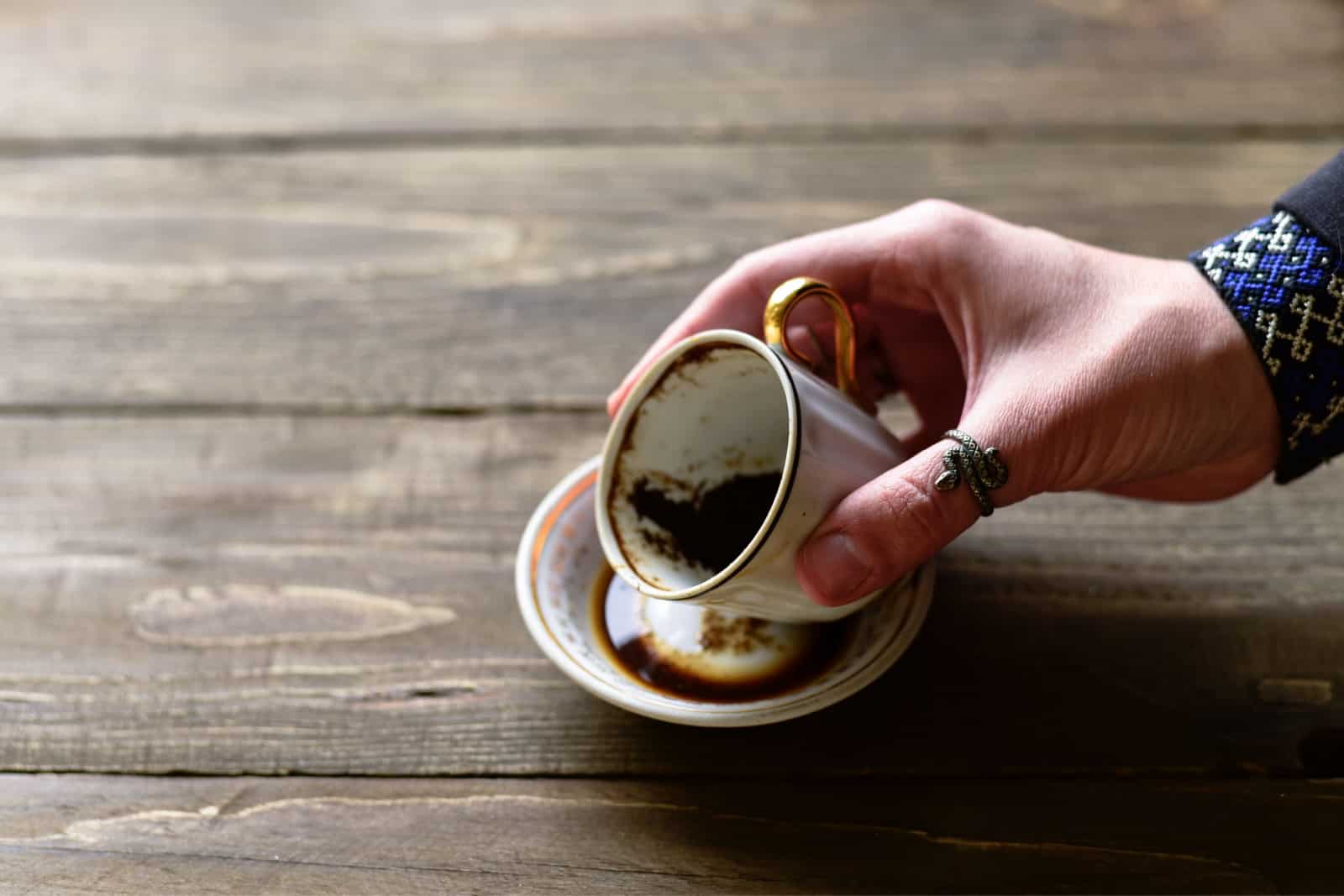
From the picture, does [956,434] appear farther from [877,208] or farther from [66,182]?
[66,182]

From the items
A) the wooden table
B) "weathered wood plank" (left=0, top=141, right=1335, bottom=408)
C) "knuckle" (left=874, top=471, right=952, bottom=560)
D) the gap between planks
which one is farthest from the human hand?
the gap between planks

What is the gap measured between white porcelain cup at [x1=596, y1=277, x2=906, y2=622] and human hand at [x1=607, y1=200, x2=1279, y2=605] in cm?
2

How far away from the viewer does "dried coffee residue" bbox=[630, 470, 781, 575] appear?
0.68 metres

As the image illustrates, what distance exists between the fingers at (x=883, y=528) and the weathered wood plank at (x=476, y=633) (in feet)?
0.37

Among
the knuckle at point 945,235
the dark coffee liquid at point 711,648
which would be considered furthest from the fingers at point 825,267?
the dark coffee liquid at point 711,648

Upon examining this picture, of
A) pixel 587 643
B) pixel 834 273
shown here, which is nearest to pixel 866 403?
pixel 834 273

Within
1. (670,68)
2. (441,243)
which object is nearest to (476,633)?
(441,243)

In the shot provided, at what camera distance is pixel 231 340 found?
0.94 meters

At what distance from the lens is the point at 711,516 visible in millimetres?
701

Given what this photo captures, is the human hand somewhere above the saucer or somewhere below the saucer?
above

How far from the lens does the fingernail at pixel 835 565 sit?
0.57 m

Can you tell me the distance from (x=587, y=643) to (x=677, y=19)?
815 millimetres

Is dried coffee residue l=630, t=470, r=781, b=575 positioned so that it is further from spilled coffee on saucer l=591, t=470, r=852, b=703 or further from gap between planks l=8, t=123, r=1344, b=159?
gap between planks l=8, t=123, r=1344, b=159

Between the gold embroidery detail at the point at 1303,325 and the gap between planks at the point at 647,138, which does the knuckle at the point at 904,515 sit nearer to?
the gold embroidery detail at the point at 1303,325
